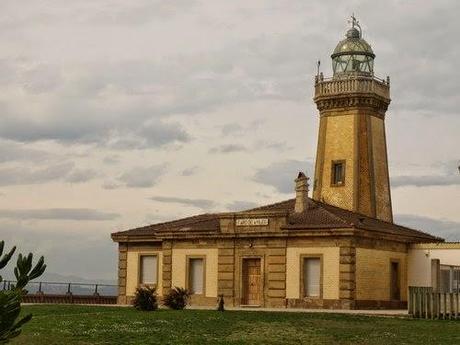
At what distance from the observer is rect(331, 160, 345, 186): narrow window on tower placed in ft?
180

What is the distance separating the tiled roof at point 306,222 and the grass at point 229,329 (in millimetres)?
10046

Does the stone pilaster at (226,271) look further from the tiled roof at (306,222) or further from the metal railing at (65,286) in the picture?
the metal railing at (65,286)

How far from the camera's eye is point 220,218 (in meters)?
47.7

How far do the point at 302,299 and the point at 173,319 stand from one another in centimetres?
1422

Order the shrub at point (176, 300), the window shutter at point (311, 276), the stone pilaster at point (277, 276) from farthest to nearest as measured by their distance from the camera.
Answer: the stone pilaster at point (277, 276) → the window shutter at point (311, 276) → the shrub at point (176, 300)

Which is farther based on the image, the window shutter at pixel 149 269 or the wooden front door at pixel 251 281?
the window shutter at pixel 149 269

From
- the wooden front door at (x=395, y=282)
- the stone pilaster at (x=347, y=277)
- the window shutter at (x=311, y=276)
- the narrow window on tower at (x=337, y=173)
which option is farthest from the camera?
the narrow window on tower at (x=337, y=173)

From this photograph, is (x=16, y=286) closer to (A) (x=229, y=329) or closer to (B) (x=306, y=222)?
(A) (x=229, y=329)

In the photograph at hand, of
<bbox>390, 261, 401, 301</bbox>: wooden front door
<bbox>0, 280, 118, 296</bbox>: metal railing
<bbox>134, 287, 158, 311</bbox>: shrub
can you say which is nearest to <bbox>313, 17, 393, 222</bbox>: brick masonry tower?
<bbox>390, 261, 401, 301</bbox>: wooden front door

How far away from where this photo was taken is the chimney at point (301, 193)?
157 feet

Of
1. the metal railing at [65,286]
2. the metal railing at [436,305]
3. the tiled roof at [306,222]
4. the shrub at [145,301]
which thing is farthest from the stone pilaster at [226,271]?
the metal railing at [436,305]

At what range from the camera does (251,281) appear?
46.6 m

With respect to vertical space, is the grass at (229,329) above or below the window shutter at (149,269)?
below

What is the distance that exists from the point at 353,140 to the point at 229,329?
2749 cm
